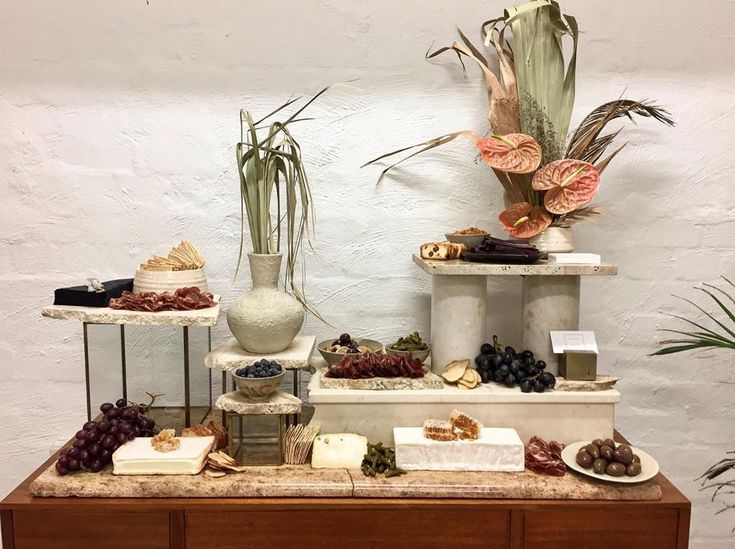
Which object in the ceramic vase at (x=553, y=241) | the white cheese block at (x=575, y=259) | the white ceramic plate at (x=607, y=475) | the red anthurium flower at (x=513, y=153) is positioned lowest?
the white ceramic plate at (x=607, y=475)

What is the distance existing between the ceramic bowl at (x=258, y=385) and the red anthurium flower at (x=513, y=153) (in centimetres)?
78

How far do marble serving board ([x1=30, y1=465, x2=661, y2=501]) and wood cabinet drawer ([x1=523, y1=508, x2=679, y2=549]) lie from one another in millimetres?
37

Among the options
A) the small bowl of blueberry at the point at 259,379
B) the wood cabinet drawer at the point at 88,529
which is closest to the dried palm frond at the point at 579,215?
the small bowl of blueberry at the point at 259,379

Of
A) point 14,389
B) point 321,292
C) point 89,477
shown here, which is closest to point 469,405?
point 321,292

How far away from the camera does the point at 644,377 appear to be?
7.27ft

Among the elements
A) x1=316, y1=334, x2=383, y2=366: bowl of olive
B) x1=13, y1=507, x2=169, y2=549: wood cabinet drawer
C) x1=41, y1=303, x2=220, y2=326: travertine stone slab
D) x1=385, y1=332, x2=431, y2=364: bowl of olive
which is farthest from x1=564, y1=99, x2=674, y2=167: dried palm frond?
x1=13, y1=507, x2=169, y2=549: wood cabinet drawer

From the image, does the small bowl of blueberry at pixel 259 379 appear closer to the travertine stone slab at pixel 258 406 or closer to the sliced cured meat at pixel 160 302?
the travertine stone slab at pixel 258 406

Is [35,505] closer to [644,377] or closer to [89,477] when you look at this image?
[89,477]

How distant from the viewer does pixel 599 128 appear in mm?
1916

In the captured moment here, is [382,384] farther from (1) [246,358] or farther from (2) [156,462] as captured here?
(2) [156,462]

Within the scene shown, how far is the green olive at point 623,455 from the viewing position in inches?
63.4

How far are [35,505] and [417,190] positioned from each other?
1.31 metres

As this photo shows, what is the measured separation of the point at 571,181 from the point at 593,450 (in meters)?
0.68

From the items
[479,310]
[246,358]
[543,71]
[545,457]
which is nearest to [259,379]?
[246,358]
